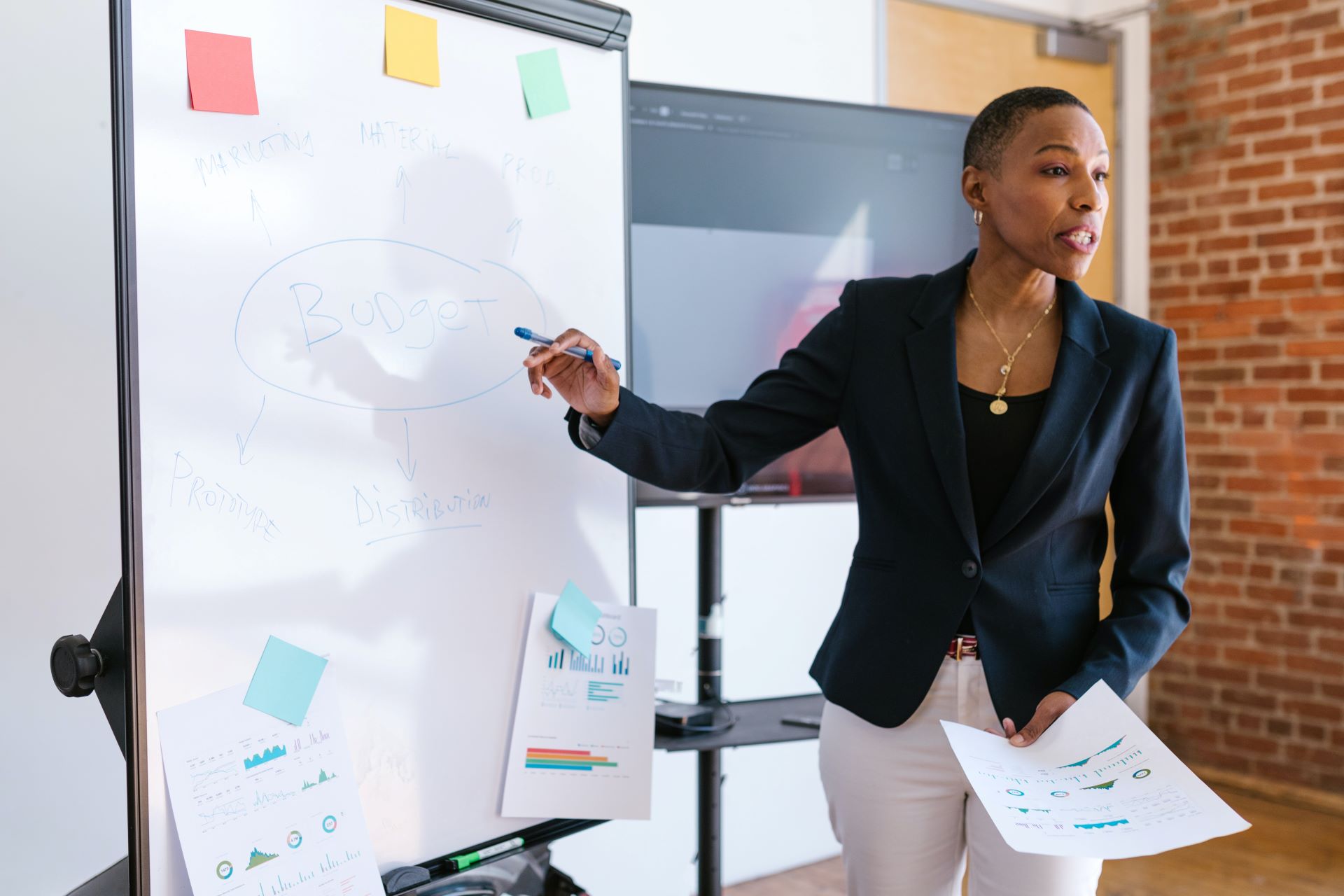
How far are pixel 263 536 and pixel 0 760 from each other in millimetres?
811

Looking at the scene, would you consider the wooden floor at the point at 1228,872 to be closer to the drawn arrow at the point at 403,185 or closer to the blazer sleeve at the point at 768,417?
the blazer sleeve at the point at 768,417

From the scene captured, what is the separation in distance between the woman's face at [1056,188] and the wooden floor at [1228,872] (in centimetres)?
189

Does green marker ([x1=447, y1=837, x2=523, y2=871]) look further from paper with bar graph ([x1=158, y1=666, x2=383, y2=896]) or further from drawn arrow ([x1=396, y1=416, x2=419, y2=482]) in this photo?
drawn arrow ([x1=396, y1=416, x2=419, y2=482])

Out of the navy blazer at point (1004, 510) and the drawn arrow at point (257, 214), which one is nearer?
the drawn arrow at point (257, 214)

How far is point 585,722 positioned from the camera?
4.57 feet

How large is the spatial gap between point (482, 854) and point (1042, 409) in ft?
2.88

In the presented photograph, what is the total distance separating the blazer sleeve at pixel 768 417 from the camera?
1.38m

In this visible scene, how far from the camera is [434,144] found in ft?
4.12

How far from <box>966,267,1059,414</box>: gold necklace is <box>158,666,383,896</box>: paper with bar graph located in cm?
86

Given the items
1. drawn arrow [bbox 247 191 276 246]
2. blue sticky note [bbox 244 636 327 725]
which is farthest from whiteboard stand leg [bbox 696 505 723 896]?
drawn arrow [bbox 247 191 276 246]

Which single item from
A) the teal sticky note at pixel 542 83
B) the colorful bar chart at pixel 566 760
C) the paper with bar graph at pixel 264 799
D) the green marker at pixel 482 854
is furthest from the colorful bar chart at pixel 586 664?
the teal sticky note at pixel 542 83

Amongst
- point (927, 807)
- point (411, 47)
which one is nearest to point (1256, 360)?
point (927, 807)

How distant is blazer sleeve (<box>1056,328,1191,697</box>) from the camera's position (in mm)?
1289

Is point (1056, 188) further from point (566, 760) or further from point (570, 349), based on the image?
point (566, 760)
